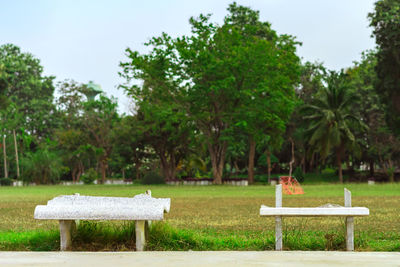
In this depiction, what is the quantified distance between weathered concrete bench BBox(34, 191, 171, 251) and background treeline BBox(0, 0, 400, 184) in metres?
30.1

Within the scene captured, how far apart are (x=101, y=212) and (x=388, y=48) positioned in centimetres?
3234

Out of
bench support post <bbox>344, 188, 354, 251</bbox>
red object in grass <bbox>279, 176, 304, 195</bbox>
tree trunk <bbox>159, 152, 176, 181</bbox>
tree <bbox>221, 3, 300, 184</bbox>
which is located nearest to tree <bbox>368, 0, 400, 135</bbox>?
tree <bbox>221, 3, 300, 184</bbox>

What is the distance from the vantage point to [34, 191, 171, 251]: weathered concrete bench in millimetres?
6001

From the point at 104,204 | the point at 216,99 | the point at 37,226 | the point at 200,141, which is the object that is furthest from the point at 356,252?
the point at 200,141

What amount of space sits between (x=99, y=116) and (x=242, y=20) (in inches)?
625

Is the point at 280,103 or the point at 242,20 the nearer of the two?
the point at 280,103

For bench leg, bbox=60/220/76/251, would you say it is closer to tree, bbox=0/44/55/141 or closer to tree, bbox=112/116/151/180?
tree, bbox=112/116/151/180

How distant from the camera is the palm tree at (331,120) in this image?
47812 millimetres

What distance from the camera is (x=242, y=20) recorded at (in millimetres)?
48906

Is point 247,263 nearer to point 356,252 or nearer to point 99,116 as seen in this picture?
point 356,252

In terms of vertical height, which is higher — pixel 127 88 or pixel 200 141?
pixel 127 88

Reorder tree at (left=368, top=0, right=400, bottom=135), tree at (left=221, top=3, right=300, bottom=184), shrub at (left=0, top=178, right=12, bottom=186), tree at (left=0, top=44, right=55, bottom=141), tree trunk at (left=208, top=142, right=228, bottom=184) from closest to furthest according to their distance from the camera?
tree at (left=368, top=0, right=400, bottom=135)
tree at (left=221, top=3, right=300, bottom=184)
tree trunk at (left=208, top=142, right=228, bottom=184)
shrub at (left=0, top=178, right=12, bottom=186)
tree at (left=0, top=44, right=55, bottom=141)

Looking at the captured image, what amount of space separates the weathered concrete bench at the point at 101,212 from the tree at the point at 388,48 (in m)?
31.3

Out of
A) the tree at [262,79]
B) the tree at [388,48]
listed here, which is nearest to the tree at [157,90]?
the tree at [262,79]
